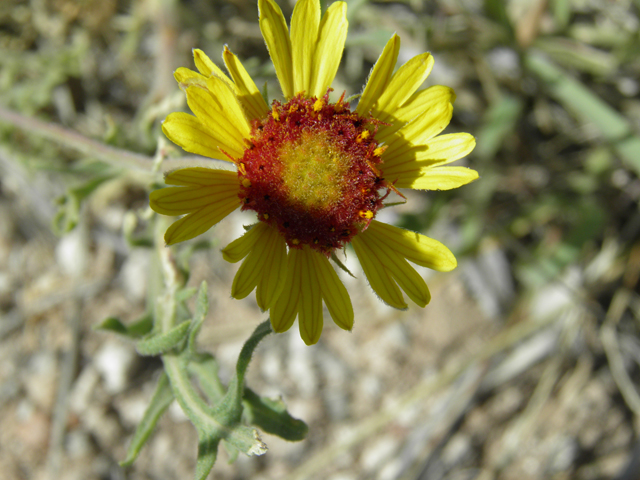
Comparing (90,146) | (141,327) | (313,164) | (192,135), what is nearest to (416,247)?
(313,164)

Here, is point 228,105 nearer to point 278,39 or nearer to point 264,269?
point 278,39

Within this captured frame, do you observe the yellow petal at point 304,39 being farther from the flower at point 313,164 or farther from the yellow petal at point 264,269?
the yellow petal at point 264,269

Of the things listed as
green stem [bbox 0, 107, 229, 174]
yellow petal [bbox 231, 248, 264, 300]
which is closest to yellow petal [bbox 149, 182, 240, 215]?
green stem [bbox 0, 107, 229, 174]

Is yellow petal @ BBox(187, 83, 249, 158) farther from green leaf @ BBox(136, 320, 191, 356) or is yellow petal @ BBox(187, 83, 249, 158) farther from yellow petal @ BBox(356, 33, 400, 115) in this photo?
green leaf @ BBox(136, 320, 191, 356)

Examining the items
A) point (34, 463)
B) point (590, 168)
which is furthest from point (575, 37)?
point (34, 463)

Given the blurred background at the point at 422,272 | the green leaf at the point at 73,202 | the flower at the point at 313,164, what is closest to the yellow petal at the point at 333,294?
the flower at the point at 313,164

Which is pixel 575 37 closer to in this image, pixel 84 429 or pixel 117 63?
pixel 117 63
